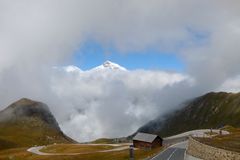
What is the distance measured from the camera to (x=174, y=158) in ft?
296

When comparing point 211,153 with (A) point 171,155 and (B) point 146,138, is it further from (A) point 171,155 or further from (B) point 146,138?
(B) point 146,138

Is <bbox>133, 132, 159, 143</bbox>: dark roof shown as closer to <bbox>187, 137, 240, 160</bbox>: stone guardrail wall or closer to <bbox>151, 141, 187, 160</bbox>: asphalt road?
<bbox>151, 141, 187, 160</bbox>: asphalt road

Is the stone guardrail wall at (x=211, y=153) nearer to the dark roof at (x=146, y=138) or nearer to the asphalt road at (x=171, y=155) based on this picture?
the asphalt road at (x=171, y=155)

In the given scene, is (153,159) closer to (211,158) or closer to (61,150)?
(211,158)

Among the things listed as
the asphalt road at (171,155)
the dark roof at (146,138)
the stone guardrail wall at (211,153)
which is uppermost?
the dark roof at (146,138)

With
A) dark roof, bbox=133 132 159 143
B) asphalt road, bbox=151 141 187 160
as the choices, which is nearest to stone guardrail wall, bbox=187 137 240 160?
asphalt road, bbox=151 141 187 160

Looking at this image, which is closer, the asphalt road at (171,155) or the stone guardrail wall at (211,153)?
the stone guardrail wall at (211,153)

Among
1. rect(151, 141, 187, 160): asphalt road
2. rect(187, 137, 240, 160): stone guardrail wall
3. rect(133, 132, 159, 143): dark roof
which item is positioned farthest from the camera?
rect(133, 132, 159, 143): dark roof

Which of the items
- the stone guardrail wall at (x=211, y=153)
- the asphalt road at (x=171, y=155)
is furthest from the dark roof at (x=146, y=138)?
the stone guardrail wall at (x=211, y=153)

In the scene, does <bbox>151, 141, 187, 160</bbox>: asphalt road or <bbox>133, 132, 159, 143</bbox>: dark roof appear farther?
<bbox>133, 132, 159, 143</bbox>: dark roof

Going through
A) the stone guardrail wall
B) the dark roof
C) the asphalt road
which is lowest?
the stone guardrail wall

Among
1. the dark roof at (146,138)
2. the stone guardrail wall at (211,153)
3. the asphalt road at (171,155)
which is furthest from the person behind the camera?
the dark roof at (146,138)

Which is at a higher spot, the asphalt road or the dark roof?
the dark roof

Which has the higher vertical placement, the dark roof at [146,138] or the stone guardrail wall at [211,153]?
the dark roof at [146,138]
